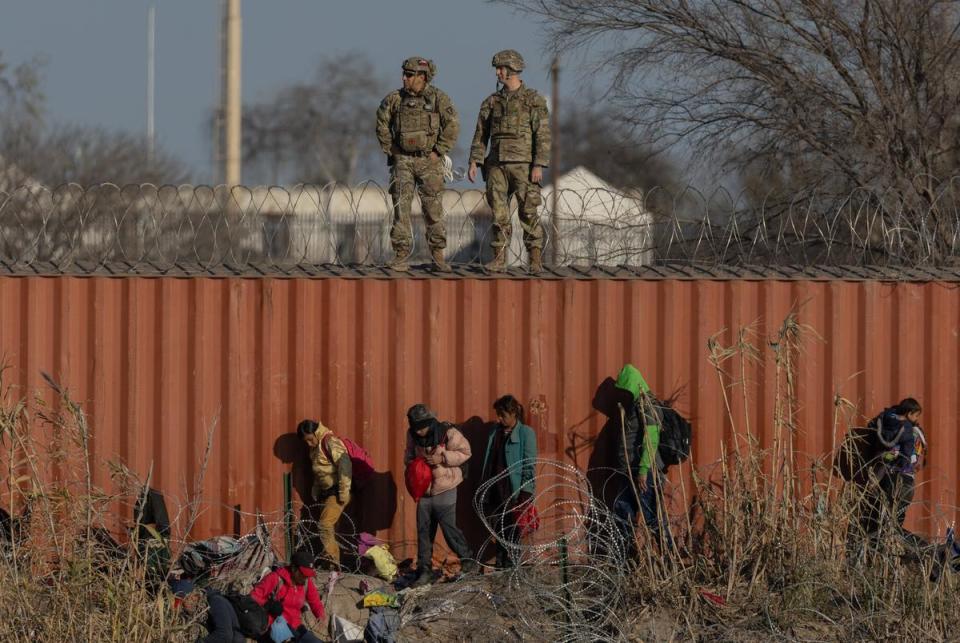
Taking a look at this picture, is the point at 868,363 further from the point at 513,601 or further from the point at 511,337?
the point at 513,601

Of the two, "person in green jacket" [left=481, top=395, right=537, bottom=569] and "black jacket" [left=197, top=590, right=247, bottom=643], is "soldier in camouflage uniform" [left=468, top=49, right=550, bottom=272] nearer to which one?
"person in green jacket" [left=481, top=395, right=537, bottom=569]

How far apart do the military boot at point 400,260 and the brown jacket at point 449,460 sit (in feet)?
4.32

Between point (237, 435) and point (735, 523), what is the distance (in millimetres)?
3266

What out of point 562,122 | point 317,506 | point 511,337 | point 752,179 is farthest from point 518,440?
point 562,122

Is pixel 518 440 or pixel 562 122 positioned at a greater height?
pixel 562 122

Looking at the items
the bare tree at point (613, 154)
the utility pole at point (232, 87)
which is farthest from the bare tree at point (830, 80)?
the utility pole at point (232, 87)

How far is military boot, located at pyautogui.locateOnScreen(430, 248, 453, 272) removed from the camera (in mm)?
9922

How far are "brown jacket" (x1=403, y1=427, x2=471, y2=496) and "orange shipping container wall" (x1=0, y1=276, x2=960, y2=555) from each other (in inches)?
17.7

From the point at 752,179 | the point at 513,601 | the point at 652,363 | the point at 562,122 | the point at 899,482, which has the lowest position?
the point at 513,601

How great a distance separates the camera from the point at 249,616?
7953 millimetres

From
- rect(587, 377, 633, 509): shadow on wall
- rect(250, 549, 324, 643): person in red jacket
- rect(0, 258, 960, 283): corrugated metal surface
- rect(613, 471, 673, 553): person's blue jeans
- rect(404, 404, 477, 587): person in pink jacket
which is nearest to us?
rect(250, 549, 324, 643): person in red jacket

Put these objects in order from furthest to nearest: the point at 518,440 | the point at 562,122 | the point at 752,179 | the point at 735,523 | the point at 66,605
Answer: the point at 562,122 → the point at 752,179 → the point at 518,440 → the point at 735,523 → the point at 66,605

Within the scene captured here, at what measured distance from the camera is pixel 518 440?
30.0 feet

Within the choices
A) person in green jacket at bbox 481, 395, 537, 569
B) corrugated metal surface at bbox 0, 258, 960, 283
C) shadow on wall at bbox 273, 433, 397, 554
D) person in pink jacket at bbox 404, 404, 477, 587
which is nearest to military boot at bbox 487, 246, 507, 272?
corrugated metal surface at bbox 0, 258, 960, 283
